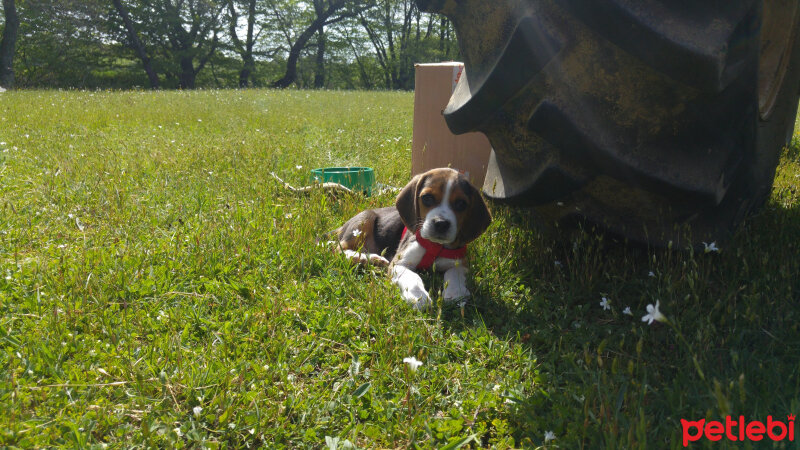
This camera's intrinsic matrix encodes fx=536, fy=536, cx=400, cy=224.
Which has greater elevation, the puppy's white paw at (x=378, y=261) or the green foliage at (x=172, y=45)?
the green foliage at (x=172, y=45)

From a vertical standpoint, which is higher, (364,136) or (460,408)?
(364,136)

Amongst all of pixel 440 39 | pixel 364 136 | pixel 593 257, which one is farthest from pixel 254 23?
pixel 593 257

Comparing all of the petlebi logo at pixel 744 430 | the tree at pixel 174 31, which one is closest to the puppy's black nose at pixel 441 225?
the petlebi logo at pixel 744 430

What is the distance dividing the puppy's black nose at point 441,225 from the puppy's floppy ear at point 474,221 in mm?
162

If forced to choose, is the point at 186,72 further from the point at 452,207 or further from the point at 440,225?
the point at 440,225

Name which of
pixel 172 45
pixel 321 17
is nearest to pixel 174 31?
pixel 172 45

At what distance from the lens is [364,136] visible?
24.6ft

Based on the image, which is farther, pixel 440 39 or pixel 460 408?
pixel 440 39

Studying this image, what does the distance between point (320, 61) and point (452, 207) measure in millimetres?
39920

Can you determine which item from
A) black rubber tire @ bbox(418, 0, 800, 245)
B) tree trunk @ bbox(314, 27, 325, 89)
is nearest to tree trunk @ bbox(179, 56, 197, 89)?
tree trunk @ bbox(314, 27, 325, 89)

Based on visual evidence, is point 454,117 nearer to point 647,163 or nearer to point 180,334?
point 647,163

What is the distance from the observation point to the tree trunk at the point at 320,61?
39.3 meters

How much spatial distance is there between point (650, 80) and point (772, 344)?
44.9 inches

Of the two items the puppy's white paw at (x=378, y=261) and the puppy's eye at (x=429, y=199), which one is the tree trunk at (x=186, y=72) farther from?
the puppy's eye at (x=429, y=199)
